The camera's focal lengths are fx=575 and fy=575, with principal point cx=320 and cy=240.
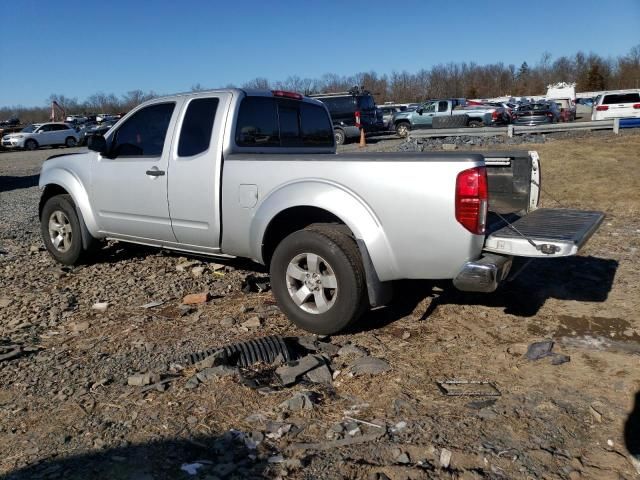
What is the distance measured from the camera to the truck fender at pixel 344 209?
13.5 feet

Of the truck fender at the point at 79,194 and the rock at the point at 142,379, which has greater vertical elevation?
the truck fender at the point at 79,194

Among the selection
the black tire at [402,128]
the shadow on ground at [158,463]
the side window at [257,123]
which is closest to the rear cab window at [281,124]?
the side window at [257,123]

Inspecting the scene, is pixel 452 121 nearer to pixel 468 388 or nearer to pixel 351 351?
pixel 351 351

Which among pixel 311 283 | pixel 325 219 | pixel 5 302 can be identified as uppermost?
pixel 325 219

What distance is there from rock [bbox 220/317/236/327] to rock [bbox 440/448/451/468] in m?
2.34

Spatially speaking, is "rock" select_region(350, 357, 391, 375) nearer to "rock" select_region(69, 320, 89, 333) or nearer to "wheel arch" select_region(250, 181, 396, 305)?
"wheel arch" select_region(250, 181, 396, 305)

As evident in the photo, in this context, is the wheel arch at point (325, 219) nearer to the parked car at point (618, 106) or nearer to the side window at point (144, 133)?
the side window at point (144, 133)

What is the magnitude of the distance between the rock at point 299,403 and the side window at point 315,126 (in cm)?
327

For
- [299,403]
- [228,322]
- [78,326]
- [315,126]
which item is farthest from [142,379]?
[315,126]

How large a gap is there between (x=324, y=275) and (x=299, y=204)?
58 centimetres

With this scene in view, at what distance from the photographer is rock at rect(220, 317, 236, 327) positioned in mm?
4773

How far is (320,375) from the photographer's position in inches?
150

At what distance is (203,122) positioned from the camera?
17.4 feet

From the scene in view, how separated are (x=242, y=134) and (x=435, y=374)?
2.75 meters
